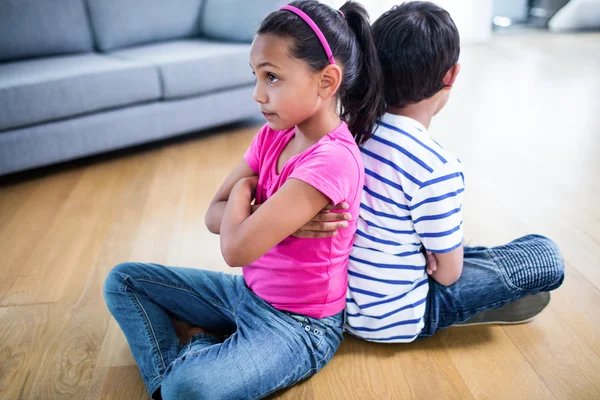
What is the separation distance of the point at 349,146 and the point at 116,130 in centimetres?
174

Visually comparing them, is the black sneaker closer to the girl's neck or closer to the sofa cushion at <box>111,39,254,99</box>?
the girl's neck

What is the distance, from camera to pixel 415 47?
1.15 metres

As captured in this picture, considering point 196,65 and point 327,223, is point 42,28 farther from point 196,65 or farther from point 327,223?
point 327,223

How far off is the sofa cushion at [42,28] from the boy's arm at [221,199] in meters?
1.96

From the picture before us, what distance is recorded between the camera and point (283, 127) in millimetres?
1117

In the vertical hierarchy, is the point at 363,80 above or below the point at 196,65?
above

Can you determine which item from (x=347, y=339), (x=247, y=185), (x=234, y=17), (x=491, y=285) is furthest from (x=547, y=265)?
(x=234, y=17)

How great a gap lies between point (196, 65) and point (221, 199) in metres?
1.57

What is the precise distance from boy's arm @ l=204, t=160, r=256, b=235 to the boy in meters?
0.25

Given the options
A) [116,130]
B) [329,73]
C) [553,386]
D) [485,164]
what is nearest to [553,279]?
[553,386]

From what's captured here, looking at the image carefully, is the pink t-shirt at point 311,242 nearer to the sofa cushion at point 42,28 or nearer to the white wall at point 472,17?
the sofa cushion at point 42,28

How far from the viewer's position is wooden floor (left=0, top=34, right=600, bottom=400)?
1.27m

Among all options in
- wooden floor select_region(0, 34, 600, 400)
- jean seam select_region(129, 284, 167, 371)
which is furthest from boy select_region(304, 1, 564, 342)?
jean seam select_region(129, 284, 167, 371)

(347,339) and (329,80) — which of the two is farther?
(347,339)
